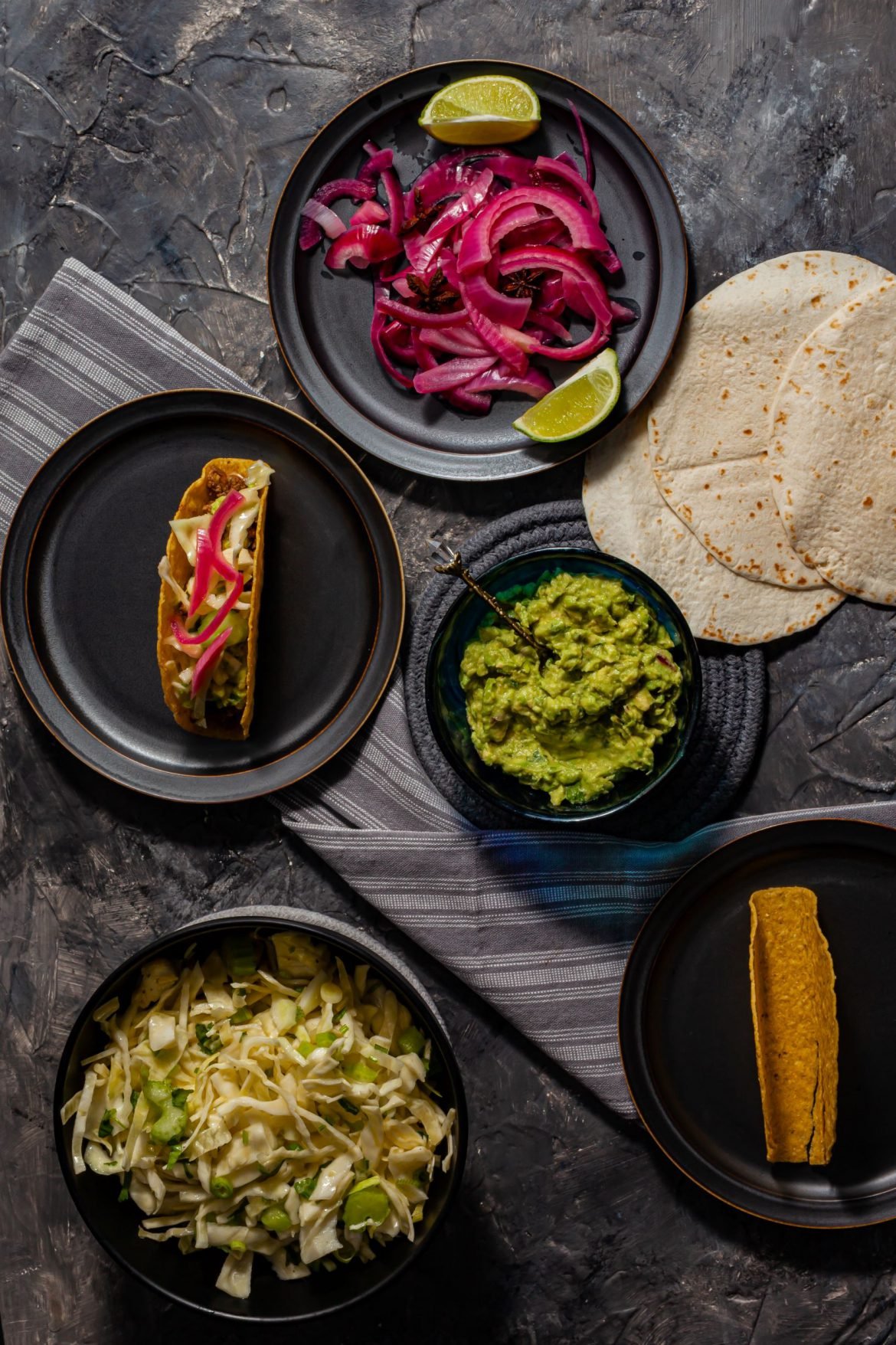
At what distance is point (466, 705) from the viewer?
2.90 m

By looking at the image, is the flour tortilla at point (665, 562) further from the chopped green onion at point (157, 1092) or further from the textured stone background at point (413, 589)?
the chopped green onion at point (157, 1092)

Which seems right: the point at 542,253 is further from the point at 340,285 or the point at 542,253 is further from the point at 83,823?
the point at 83,823

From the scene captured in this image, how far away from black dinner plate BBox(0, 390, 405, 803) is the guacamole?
1.57ft

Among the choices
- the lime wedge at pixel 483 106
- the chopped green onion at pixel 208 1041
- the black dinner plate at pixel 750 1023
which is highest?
the lime wedge at pixel 483 106

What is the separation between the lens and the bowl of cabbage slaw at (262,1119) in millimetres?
2693

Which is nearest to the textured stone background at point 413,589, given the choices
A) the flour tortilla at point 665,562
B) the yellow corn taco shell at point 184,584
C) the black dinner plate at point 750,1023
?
the flour tortilla at point 665,562

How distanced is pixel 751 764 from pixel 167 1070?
1958 mm

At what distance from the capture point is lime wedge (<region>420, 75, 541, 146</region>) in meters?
3.03

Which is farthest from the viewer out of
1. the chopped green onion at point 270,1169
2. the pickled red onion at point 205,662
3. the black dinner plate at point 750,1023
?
the black dinner plate at point 750,1023

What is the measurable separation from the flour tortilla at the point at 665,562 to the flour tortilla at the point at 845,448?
0.48 feet

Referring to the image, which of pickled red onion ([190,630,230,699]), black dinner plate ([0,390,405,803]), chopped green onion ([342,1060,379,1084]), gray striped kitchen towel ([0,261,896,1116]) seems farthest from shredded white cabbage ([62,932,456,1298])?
pickled red onion ([190,630,230,699])

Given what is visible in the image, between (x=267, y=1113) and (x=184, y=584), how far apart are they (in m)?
1.52

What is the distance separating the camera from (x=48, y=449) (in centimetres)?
320

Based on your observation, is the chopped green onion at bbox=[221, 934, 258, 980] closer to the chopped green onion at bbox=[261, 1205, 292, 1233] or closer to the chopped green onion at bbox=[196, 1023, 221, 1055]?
the chopped green onion at bbox=[196, 1023, 221, 1055]
